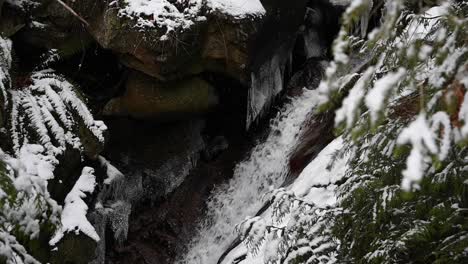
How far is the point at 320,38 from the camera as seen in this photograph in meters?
8.30

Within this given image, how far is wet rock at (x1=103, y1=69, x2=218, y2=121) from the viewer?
639 cm

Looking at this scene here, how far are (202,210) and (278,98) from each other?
81.1 inches

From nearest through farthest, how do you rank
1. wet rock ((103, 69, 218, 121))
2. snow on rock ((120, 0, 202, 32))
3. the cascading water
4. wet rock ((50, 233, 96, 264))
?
wet rock ((50, 233, 96, 264)) < snow on rock ((120, 0, 202, 32)) < the cascading water < wet rock ((103, 69, 218, 121))

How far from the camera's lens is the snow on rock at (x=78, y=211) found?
13.8ft

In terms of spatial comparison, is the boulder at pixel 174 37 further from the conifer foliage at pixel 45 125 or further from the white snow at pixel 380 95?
the white snow at pixel 380 95

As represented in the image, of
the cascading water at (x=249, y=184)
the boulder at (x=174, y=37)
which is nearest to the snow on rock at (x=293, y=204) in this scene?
the cascading water at (x=249, y=184)

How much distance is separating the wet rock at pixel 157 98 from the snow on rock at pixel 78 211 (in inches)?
59.4

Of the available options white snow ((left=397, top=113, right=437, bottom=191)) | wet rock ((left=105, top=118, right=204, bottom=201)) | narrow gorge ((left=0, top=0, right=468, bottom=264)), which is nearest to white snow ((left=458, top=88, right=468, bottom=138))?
white snow ((left=397, top=113, right=437, bottom=191))

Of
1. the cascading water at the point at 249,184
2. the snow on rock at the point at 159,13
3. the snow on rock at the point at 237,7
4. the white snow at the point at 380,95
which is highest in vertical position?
the white snow at the point at 380,95

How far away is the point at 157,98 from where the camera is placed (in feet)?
21.0

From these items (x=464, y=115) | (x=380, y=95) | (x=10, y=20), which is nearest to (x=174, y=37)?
(x=10, y=20)

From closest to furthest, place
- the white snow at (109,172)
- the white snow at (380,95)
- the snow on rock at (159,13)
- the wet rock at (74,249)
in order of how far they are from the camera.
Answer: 1. the white snow at (380,95)
2. the wet rock at (74,249)
3. the white snow at (109,172)
4. the snow on rock at (159,13)

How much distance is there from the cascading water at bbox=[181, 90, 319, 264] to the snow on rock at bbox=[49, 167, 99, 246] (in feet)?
6.06

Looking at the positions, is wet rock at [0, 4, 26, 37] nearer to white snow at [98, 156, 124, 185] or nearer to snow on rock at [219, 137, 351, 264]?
white snow at [98, 156, 124, 185]
